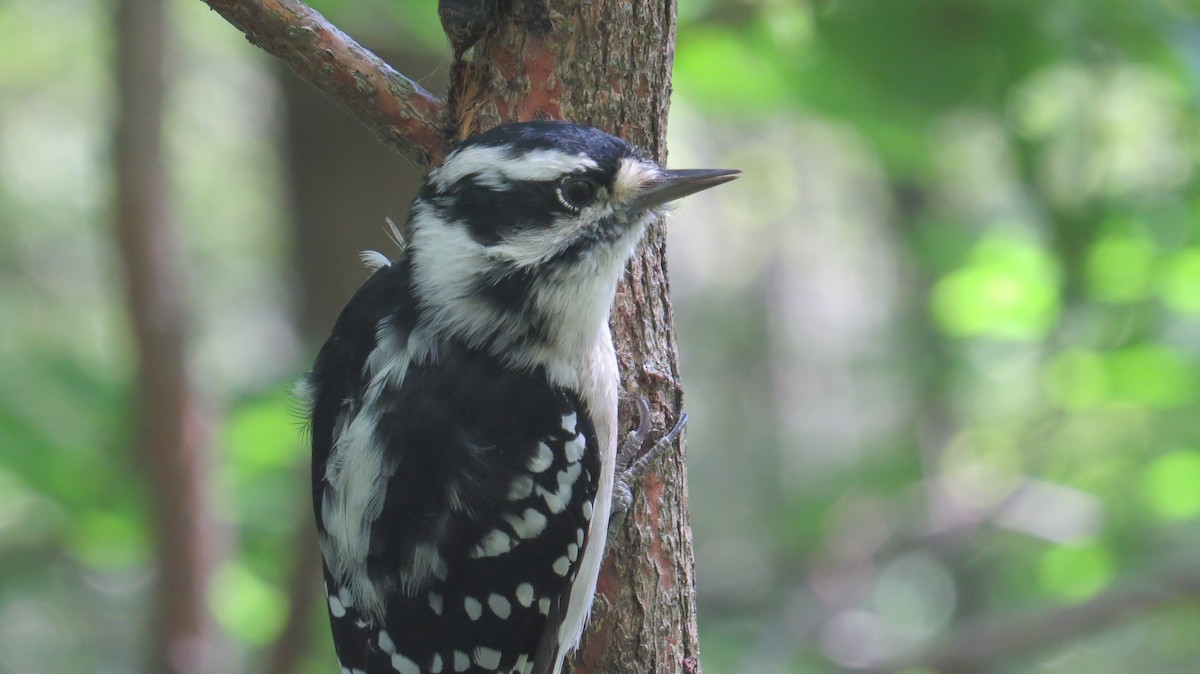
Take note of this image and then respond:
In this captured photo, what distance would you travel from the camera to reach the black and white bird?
2.33m

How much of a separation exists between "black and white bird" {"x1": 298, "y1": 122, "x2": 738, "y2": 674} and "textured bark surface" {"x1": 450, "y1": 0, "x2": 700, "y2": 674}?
0.08 metres

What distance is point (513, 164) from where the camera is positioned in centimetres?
222

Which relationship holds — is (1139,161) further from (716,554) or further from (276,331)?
(276,331)

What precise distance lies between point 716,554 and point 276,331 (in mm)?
4979

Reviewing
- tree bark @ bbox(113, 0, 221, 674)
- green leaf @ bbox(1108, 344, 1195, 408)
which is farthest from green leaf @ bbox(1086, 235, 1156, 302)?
tree bark @ bbox(113, 0, 221, 674)

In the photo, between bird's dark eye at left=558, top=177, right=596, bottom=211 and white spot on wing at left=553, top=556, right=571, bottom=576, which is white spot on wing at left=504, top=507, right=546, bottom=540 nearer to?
white spot on wing at left=553, top=556, right=571, bottom=576

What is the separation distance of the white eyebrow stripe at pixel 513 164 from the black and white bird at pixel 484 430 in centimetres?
1

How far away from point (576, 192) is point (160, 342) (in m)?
2.28

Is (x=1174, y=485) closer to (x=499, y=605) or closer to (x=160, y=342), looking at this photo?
(x=499, y=605)

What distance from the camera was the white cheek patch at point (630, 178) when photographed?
2.28 m

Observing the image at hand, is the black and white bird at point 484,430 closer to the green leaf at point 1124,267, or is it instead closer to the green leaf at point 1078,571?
the green leaf at point 1124,267

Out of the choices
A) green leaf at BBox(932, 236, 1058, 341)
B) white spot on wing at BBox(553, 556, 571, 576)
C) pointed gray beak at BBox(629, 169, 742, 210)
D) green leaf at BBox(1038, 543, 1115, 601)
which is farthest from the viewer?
green leaf at BBox(1038, 543, 1115, 601)

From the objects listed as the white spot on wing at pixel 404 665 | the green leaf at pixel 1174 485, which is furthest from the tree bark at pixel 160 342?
the green leaf at pixel 1174 485

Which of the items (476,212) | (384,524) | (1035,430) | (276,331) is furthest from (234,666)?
(276,331)
